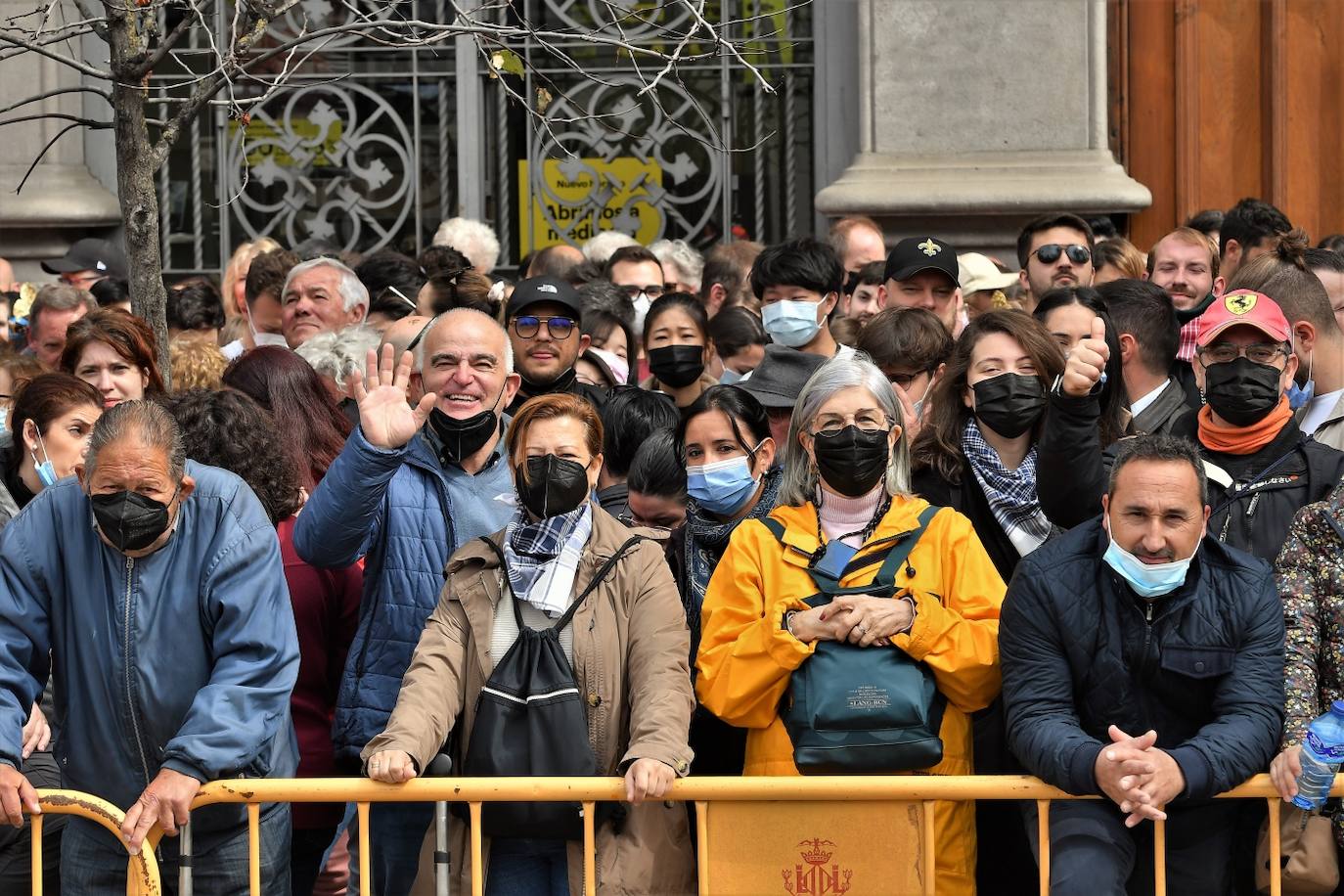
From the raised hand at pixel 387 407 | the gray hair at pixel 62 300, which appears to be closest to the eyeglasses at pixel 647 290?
the gray hair at pixel 62 300

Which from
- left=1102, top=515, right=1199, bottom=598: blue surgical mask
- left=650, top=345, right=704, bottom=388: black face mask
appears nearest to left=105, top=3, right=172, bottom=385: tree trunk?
left=650, top=345, right=704, bottom=388: black face mask

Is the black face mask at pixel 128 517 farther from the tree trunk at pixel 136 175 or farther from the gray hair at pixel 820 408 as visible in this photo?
the tree trunk at pixel 136 175

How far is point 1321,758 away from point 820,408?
1600mm

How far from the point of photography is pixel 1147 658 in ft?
14.9

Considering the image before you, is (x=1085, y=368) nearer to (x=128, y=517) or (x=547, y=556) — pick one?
(x=547, y=556)

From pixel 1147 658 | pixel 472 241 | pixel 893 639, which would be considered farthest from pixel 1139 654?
pixel 472 241

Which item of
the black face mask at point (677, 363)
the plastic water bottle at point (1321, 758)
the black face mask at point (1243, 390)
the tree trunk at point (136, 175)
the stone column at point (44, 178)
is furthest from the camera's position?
the stone column at point (44, 178)

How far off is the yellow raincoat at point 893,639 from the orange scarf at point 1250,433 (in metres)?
0.87

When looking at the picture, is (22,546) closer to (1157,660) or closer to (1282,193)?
(1157,660)

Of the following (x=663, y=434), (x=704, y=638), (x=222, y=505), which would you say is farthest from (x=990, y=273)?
(x=222, y=505)

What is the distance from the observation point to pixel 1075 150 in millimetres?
10359

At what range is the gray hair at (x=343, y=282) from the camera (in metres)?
7.89

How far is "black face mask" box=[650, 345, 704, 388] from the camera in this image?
23.3 feet

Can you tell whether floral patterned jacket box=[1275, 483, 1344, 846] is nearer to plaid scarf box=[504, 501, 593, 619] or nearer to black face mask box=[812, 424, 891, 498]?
black face mask box=[812, 424, 891, 498]
